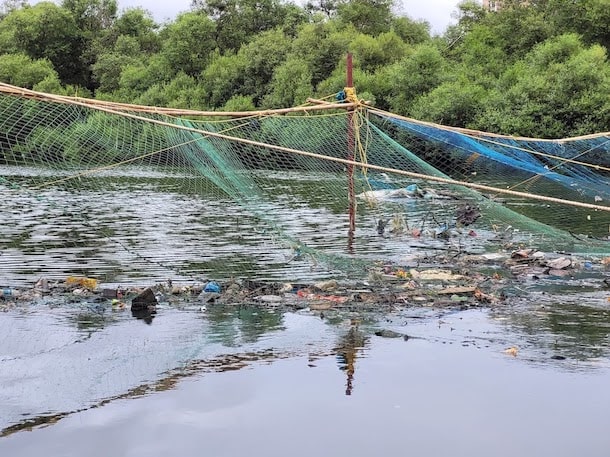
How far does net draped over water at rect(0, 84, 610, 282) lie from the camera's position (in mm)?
10750

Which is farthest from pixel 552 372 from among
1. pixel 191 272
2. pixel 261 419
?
pixel 191 272

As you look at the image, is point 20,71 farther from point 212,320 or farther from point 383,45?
point 212,320

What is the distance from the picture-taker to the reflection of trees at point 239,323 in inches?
297

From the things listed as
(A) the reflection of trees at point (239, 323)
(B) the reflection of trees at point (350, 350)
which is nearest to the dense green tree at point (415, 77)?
(A) the reflection of trees at point (239, 323)

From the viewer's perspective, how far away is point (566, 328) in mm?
7875

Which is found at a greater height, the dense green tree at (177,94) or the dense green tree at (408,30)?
the dense green tree at (408,30)

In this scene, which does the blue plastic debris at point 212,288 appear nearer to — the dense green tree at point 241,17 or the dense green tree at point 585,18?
the dense green tree at point 585,18

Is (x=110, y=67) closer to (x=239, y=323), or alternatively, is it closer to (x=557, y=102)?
(x=557, y=102)

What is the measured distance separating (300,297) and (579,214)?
448 inches

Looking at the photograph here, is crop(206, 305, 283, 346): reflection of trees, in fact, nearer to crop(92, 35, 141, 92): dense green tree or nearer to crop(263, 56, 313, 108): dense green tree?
crop(263, 56, 313, 108): dense green tree

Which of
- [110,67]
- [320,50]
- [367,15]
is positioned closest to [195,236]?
[320,50]

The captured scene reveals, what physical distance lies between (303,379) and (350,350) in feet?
2.74

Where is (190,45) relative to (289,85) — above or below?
above

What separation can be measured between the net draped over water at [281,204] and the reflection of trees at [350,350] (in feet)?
5.07
